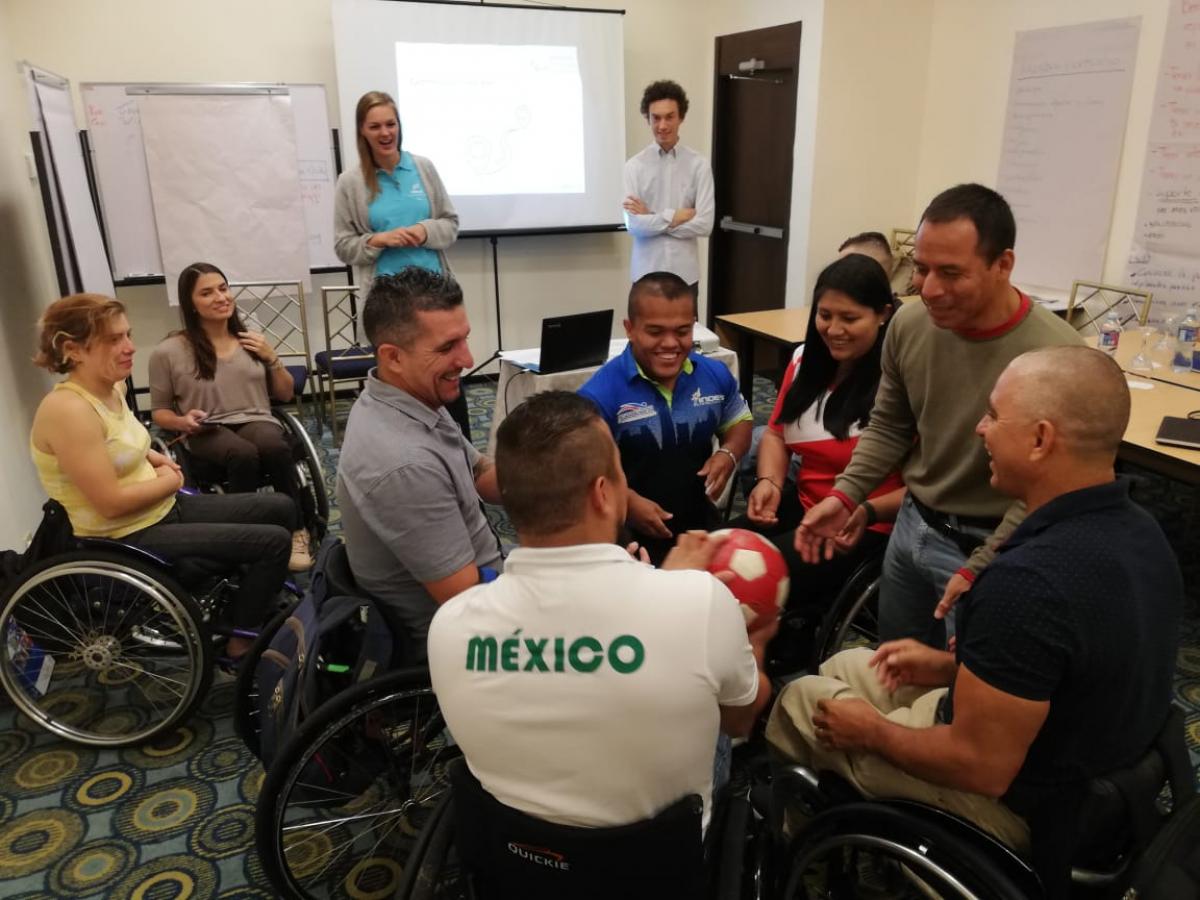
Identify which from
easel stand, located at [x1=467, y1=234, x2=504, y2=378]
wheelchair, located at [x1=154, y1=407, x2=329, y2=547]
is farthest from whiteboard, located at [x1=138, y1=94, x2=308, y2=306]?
wheelchair, located at [x1=154, y1=407, x2=329, y2=547]

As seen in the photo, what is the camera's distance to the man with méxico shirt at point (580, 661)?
0.99 metres

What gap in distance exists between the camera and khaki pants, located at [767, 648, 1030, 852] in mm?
1236

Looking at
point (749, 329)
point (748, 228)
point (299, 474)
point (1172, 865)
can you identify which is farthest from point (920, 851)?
point (748, 228)

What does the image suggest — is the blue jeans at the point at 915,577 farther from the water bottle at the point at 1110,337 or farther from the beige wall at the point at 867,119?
the beige wall at the point at 867,119

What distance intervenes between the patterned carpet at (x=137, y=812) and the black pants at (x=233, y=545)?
1.11 ft

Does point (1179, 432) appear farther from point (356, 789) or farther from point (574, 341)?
point (356, 789)

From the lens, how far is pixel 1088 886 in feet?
4.00

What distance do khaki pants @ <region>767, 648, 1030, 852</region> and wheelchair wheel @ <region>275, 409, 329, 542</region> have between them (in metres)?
2.03

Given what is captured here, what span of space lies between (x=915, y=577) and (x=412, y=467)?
1.14 meters

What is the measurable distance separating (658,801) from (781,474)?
137 cm

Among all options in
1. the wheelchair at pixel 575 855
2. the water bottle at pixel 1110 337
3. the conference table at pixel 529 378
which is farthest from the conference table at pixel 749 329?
the wheelchair at pixel 575 855

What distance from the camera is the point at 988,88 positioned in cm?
Answer: 457

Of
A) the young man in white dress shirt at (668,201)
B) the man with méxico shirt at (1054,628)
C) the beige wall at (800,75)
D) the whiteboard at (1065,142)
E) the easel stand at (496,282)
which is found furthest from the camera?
the easel stand at (496,282)

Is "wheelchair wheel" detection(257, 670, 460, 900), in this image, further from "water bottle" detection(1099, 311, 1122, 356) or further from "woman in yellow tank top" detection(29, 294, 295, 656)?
"water bottle" detection(1099, 311, 1122, 356)
